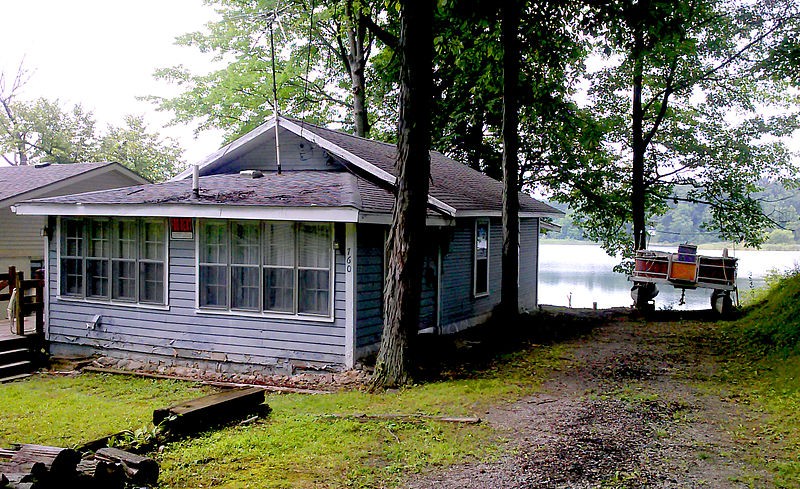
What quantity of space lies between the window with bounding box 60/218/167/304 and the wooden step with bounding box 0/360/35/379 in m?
1.49

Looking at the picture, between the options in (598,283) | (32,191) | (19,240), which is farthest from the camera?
(598,283)

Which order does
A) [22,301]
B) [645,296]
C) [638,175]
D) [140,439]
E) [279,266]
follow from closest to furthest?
[140,439] < [279,266] < [22,301] < [645,296] < [638,175]

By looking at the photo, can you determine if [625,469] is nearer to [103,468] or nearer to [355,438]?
[355,438]

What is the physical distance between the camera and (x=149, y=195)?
1143cm

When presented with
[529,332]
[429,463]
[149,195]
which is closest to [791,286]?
[529,332]

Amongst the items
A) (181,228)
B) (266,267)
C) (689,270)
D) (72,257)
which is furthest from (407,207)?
(689,270)

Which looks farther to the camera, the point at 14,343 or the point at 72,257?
the point at 72,257

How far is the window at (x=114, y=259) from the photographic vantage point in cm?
1126

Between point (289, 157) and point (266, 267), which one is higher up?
point (289, 157)

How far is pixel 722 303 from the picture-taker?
16.2 meters

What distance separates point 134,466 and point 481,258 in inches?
432

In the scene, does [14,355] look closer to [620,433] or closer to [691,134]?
[620,433]

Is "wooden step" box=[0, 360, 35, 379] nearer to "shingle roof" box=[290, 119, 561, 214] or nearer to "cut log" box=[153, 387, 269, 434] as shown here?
"cut log" box=[153, 387, 269, 434]

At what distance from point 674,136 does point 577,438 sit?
20.1 metres
